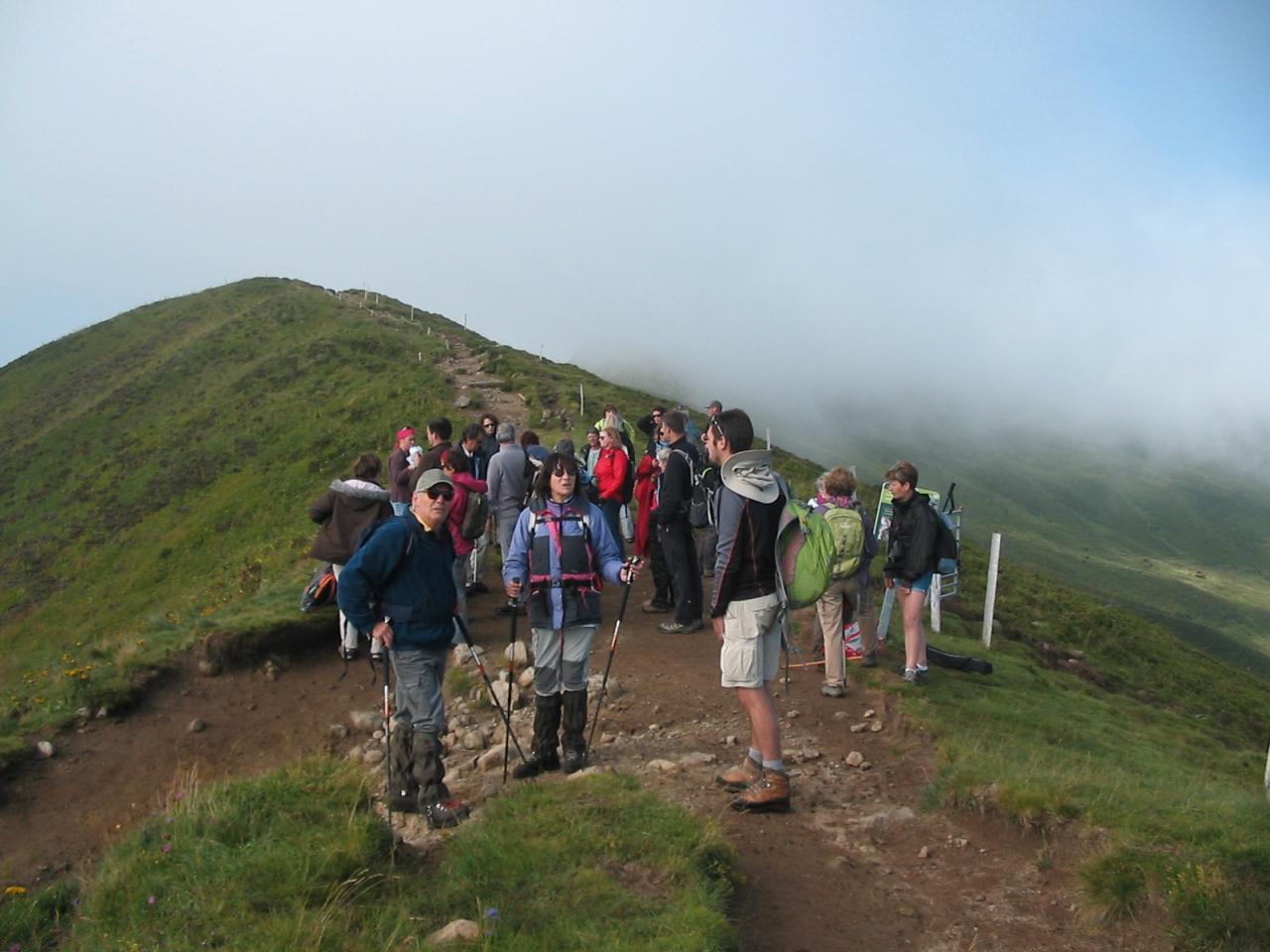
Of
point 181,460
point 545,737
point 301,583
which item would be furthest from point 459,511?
point 181,460

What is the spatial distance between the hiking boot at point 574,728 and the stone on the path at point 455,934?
9.37ft

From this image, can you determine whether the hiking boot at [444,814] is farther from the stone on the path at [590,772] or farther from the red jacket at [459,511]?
the red jacket at [459,511]

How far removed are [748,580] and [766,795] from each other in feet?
5.57

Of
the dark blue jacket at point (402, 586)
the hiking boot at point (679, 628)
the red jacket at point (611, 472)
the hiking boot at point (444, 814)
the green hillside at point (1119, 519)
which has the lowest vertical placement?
the green hillside at point (1119, 519)

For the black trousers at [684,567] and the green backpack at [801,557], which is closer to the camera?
the green backpack at [801,557]

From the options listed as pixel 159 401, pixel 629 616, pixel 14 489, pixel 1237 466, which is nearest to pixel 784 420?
pixel 1237 466

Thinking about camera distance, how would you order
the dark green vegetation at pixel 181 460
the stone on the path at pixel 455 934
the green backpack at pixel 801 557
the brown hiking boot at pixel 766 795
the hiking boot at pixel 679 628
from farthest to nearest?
the dark green vegetation at pixel 181 460
the hiking boot at pixel 679 628
the brown hiking boot at pixel 766 795
the green backpack at pixel 801 557
the stone on the path at pixel 455 934

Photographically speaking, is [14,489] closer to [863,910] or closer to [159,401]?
A: [159,401]

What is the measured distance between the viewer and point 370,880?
18.0 feet

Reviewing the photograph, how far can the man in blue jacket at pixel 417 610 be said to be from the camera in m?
6.56

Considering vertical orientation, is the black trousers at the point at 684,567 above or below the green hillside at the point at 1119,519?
above

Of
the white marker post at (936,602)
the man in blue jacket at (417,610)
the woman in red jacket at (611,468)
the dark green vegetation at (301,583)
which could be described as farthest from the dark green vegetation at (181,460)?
the white marker post at (936,602)

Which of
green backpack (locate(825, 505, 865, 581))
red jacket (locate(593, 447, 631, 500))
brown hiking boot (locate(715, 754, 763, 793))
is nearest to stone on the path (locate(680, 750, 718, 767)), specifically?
brown hiking boot (locate(715, 754, 763, 793))

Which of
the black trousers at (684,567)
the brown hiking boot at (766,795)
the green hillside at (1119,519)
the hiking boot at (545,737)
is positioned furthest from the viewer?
the green hillside at (1119,519)
